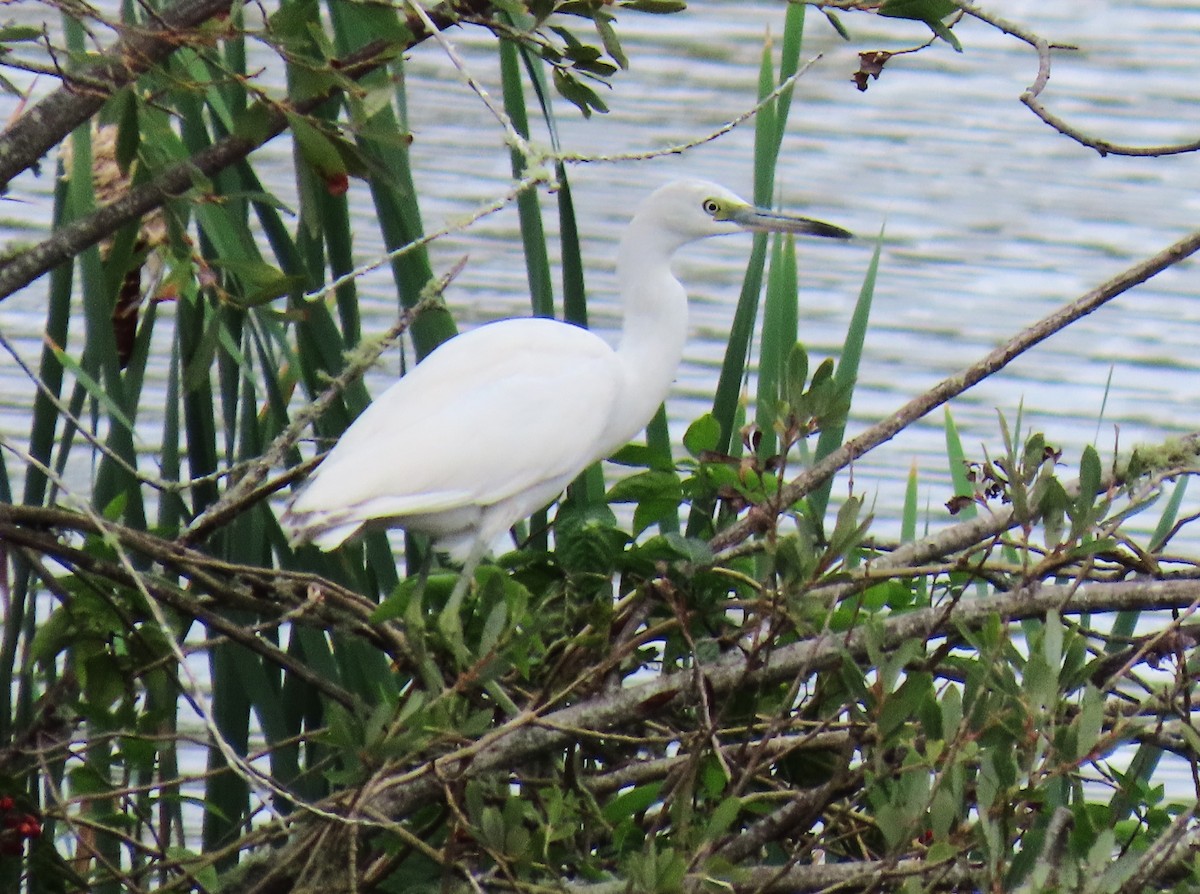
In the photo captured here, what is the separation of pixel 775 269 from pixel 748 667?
748 mm

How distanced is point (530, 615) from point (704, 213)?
84 centimetres

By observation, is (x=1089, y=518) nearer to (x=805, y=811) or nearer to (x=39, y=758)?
(x=805, y=811)

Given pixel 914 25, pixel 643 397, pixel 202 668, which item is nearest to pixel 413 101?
pixel 914 25

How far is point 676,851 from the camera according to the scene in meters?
1.36

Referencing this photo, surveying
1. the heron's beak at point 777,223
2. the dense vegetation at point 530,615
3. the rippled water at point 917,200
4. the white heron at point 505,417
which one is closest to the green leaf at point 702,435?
the dense vegetation at point 530,615

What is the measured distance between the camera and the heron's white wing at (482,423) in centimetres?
190

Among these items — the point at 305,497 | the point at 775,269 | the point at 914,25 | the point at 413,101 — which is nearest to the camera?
the point at 305,497

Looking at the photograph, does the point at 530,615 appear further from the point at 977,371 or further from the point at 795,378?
the point at 977,371

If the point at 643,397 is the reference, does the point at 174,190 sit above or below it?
above

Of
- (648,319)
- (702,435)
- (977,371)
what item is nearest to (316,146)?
(702,435)

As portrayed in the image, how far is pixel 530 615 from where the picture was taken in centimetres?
153

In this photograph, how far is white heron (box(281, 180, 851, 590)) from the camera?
6.15 feet

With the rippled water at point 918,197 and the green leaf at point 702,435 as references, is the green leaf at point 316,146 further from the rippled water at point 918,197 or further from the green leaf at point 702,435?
the rippled water at point 918,197

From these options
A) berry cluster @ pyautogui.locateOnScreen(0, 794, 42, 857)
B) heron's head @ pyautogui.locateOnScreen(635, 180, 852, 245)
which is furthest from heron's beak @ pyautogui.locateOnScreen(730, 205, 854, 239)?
berry cluster @ pyautogui.locateOnScreen(0, 794, 42, 857)
